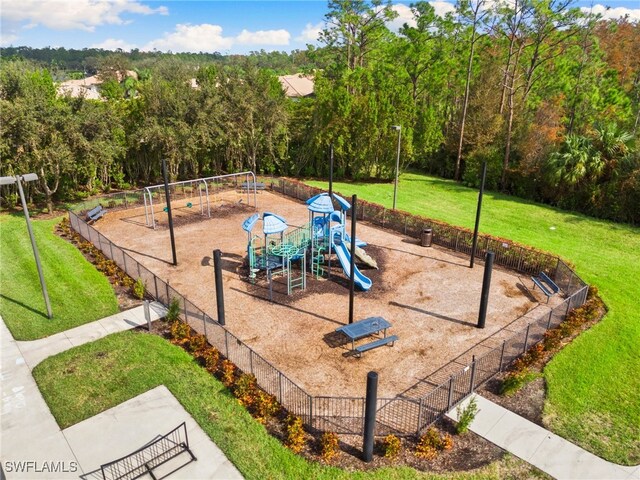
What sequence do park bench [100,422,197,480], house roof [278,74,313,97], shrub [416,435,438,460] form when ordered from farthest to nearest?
house roof [278,74,313,97] → shrub [416,435,438,460] → park bench [100,422,197,480]

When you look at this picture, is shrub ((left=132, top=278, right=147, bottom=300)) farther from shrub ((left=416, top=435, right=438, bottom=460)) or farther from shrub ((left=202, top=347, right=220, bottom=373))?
shrub ((left=416, top=435, right=438, bottom=460))

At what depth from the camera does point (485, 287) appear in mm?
14820

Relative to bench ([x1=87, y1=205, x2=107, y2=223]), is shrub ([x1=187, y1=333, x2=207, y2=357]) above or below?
below

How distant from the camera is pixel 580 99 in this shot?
1518 inches

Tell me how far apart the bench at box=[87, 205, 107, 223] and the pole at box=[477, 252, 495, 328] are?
21.6 metres

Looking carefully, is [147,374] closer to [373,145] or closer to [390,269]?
[390,269]

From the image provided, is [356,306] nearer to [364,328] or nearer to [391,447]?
[364,328]

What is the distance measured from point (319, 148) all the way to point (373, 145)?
450cm

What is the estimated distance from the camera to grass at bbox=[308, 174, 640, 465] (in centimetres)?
1134

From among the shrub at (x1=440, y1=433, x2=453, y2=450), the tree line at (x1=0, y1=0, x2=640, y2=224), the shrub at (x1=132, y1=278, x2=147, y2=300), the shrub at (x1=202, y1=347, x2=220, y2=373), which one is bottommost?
the shrub at (x1=440, y1=433, x2=453, y2=450)

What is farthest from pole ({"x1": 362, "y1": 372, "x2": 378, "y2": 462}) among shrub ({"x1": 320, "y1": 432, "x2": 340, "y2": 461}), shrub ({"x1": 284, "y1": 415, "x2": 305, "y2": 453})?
shrub ({"x1": 284, "y1": 415, "x2": 305, "y2": 453})

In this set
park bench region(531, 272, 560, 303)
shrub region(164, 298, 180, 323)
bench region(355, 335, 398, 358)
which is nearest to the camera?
bench region(355, 335, 398, 358)

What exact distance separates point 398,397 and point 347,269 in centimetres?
779

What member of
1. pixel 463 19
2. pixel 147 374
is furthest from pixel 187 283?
pixel 463 19
